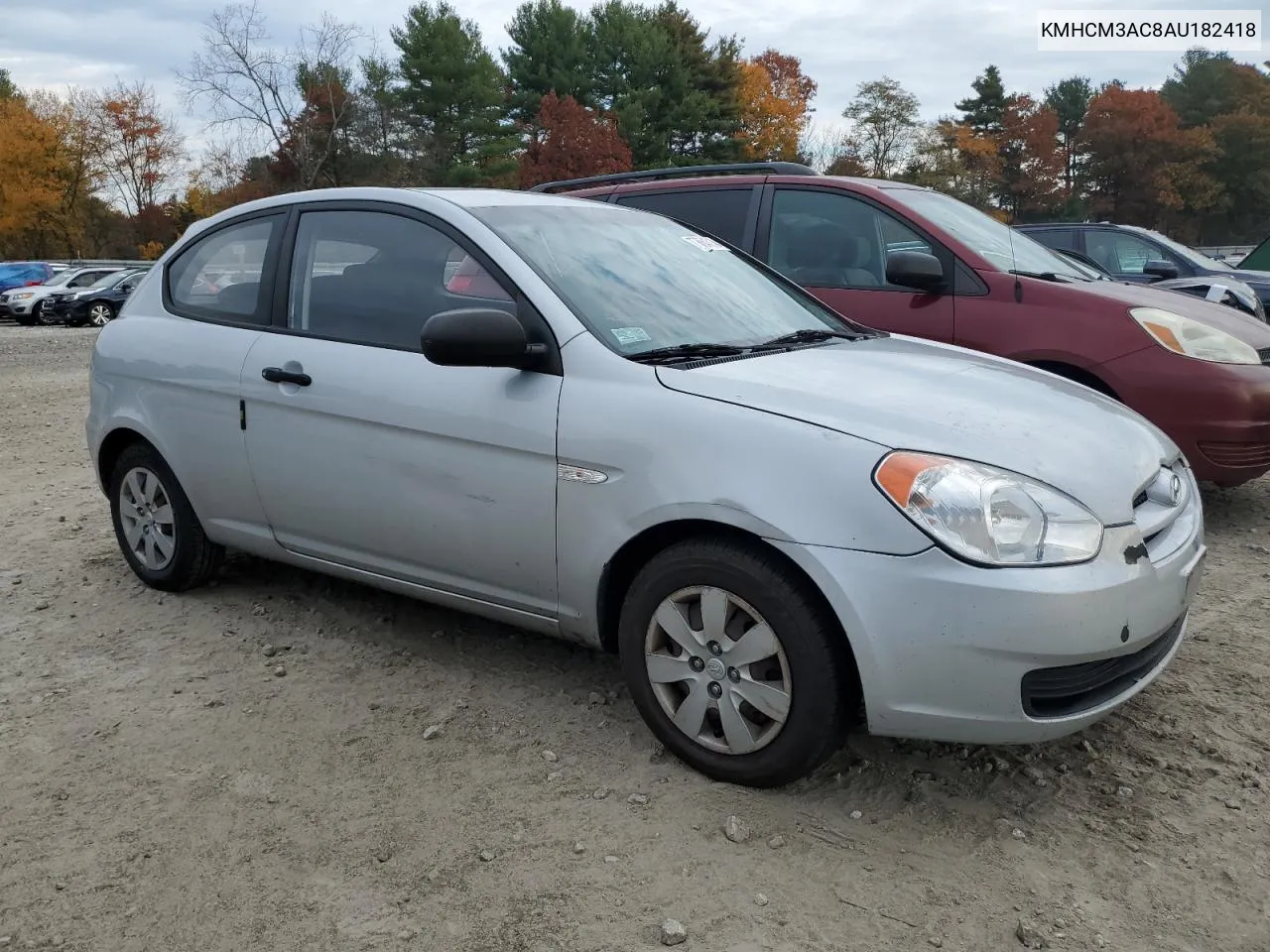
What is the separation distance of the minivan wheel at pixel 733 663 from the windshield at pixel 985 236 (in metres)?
3.45

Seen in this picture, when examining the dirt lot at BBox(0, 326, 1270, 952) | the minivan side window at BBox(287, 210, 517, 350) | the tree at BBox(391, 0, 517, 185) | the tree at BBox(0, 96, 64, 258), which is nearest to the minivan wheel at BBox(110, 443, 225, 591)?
the dirt lot at BBox(0, 326, 1270, 952)

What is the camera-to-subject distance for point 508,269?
330 cm

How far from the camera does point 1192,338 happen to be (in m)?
5.12

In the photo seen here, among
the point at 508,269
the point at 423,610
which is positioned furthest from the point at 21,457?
the point at 508,269

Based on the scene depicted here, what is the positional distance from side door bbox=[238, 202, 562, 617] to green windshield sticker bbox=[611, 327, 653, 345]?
200mm

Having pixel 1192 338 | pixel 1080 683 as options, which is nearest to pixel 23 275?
pixel 1192 338

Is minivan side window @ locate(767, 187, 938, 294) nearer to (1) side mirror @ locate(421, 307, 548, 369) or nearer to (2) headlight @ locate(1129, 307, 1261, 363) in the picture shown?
(2) headlight @ locate(1129, 307, 1261, 363)

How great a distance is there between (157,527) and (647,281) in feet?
7.88

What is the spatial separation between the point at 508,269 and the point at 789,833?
182cm

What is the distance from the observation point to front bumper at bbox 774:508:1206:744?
2453mm

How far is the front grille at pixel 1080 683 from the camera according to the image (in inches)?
99.7

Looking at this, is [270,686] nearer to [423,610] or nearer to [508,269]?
[423,610]

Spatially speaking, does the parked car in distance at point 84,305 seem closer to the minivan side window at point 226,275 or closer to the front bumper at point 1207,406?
the minivan side window at point 226,275

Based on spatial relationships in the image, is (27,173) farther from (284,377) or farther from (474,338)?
(474,338)
